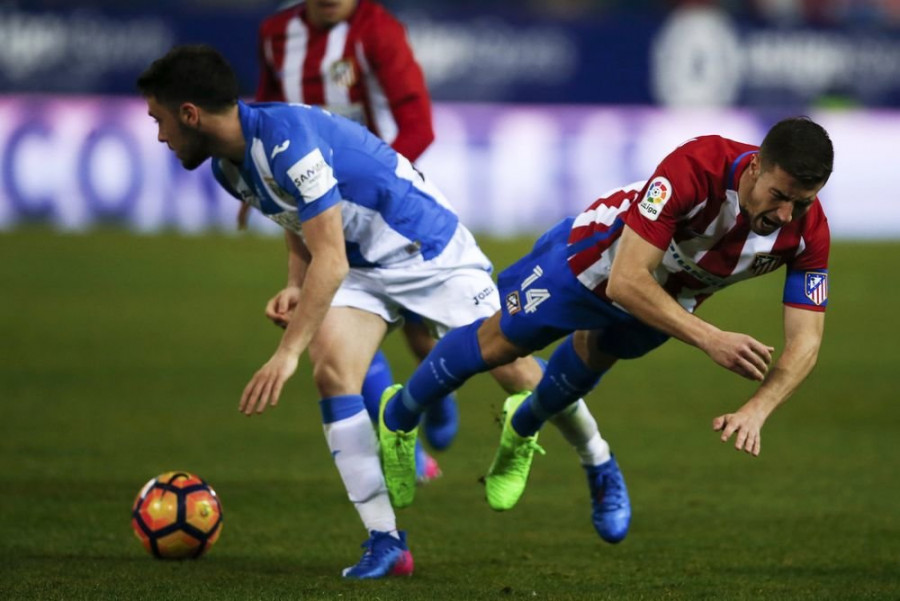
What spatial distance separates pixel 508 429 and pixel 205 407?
3.87m

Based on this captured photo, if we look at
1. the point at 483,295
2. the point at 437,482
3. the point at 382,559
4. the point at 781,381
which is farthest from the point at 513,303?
the point at 437,482

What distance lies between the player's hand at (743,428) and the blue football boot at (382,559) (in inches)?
54.1

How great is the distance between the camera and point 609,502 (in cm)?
608

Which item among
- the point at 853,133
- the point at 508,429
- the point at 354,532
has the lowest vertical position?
the point at 853,133

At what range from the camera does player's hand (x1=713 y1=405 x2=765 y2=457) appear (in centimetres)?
462

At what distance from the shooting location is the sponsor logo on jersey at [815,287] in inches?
202

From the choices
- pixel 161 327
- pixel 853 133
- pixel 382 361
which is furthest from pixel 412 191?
pixel 853 133

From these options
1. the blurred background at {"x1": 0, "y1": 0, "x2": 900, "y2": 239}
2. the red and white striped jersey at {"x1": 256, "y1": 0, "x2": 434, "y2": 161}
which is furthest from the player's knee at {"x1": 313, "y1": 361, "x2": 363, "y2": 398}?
the blurred background at {"x1": 0, "y1": 0, "x2": 900, "y2": 239}

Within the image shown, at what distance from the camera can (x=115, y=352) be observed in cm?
1173

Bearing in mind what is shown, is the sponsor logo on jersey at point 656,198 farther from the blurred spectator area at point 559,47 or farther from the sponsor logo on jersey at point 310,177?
the blurred spectator area at point 559,47

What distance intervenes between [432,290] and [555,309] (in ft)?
2.05

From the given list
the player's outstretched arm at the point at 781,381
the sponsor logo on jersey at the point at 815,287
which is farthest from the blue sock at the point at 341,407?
the sponsor logo on jersey at the point at 815,287

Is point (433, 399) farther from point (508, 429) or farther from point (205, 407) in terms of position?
point (205, 407)

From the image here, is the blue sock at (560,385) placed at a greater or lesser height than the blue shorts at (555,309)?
lesser
